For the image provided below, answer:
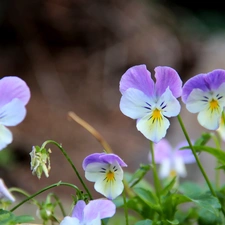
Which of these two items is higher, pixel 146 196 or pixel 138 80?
pixel 138 80

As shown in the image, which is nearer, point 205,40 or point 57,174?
point 57,174

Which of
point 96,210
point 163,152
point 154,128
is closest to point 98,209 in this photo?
point 96,210

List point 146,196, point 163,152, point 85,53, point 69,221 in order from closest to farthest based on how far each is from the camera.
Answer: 1. point 69,221
2. point 146,196
3. point 163,152
4. point 85,53

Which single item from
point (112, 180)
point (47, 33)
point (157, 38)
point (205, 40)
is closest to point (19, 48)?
point (47, 33)

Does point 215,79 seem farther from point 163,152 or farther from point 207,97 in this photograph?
point 163,152

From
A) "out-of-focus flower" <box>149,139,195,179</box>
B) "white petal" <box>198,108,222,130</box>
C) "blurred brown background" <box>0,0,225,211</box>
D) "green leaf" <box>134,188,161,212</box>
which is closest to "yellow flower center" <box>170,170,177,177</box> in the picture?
"out-of-focus flower" <box>149,139,195,179</box>

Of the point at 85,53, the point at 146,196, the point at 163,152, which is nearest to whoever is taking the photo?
the point at 146,196

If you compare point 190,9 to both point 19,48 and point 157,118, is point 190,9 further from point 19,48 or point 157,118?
point 157,118
